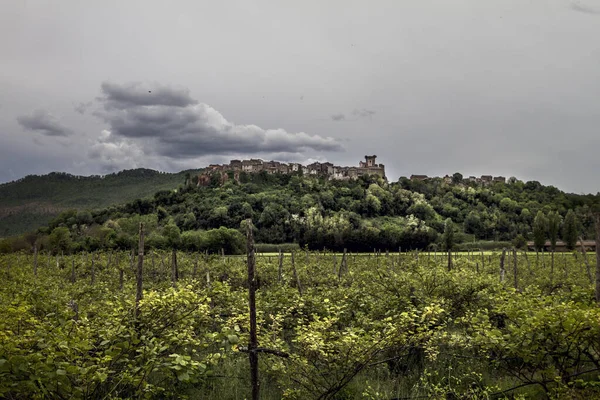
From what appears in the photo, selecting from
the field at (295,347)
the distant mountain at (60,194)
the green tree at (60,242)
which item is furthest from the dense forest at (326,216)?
the field at (295,347)

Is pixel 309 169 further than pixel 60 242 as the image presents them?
Yes

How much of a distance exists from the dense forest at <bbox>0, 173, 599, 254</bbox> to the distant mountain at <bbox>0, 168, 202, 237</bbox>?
3575 cm

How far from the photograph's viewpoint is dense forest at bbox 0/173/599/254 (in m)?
68.2

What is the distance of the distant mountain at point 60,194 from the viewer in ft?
391

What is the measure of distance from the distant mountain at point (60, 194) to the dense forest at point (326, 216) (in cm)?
3575

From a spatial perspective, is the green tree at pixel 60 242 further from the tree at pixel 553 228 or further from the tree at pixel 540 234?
the tree at pixel 553 228

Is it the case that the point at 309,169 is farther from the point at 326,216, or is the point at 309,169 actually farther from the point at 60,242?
the point at 60,242

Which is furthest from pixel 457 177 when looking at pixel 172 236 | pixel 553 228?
pixel 172 236

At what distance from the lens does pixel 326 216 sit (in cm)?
8738

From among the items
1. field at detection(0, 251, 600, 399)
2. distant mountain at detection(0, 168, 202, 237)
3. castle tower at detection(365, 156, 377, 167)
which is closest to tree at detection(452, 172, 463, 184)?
castle tower at detection(365, 156, 377, 167)

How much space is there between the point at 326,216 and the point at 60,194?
330 ft

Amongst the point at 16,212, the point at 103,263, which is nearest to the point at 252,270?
the point at 103,263

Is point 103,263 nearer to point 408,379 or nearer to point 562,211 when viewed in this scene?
point 408,379

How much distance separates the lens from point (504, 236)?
3533 inches
